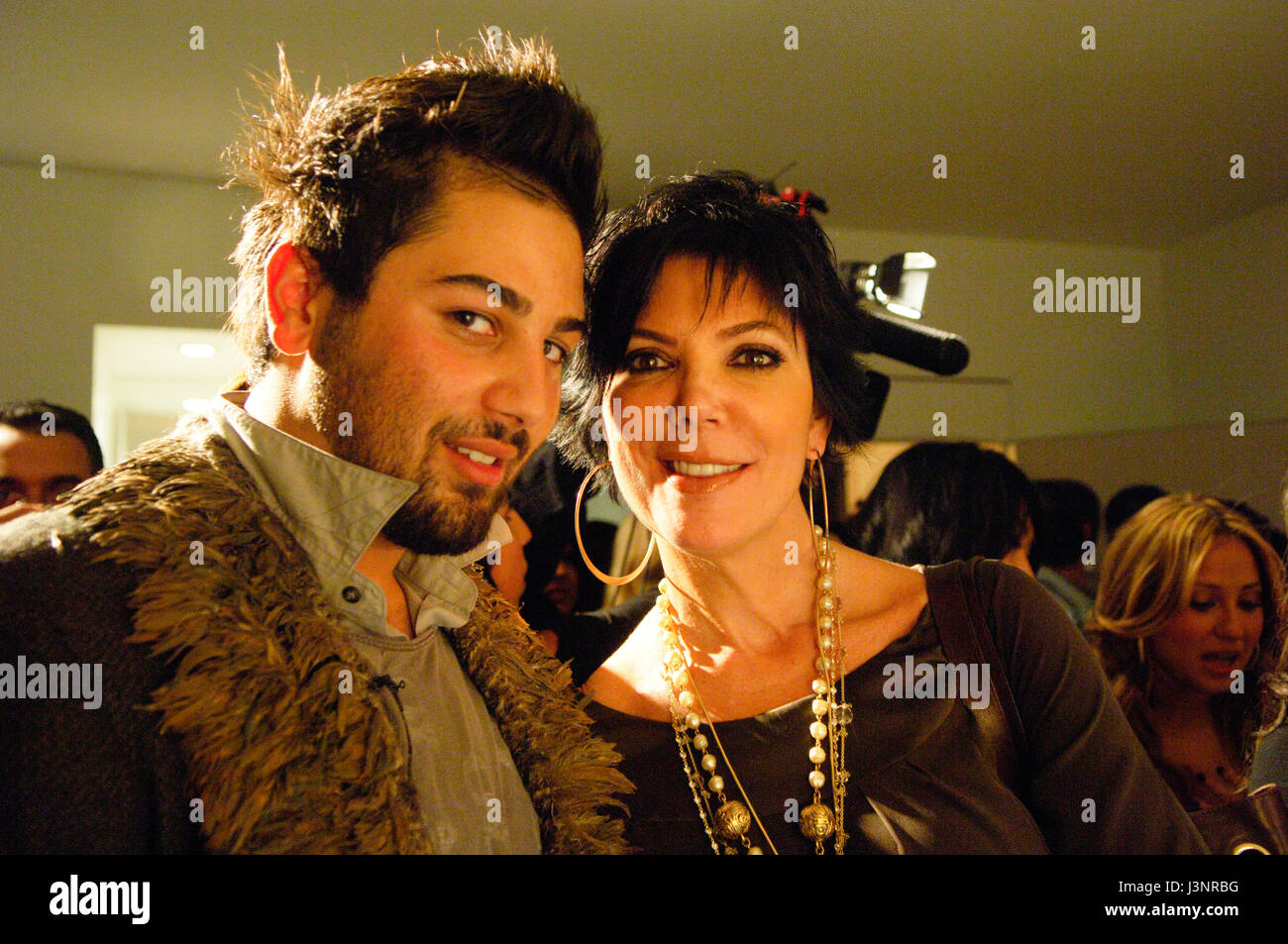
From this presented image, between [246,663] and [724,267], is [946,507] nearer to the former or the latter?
[724,267]

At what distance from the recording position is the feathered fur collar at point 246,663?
2.57 feet

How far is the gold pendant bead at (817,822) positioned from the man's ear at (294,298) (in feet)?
2.45

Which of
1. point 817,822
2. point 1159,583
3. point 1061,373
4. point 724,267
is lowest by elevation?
point 817,822

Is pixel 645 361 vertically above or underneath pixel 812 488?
above

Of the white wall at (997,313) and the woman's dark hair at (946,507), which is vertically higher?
the white wall at (997,313)

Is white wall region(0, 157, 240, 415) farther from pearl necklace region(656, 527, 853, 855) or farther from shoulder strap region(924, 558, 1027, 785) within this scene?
shoulder strap region(924, 558, 1027, 785)

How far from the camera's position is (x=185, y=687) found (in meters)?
0.78

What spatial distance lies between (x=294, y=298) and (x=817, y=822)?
80 cm

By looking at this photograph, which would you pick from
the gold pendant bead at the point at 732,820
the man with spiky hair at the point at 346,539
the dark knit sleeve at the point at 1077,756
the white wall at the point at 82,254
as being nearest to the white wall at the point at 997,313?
the white wall at the point at 82,254

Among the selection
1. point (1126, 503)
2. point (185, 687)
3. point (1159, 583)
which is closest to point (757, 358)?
point (185, 687)

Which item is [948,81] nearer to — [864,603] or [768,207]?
[768,207]

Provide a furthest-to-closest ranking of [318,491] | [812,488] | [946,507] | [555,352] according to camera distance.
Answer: [946,507]
[812,488]
[555,352]
[318,491]

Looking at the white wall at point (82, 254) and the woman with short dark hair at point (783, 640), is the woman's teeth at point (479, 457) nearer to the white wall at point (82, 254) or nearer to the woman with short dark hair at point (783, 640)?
the woman with short dark hair at point (783, 640)

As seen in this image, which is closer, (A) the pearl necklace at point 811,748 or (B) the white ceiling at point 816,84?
(A) the pearl necklace at point 811,748
